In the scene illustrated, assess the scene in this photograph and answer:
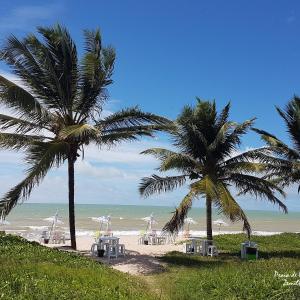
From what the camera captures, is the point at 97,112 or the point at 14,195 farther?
the point at 97,112

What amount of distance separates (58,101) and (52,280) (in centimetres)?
960

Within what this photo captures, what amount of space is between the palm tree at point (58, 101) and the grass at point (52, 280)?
429 cm

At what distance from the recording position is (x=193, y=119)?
2053 cm

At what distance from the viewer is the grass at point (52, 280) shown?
26.8 ft

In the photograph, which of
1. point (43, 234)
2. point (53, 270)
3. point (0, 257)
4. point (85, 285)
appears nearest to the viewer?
point (85, 285)

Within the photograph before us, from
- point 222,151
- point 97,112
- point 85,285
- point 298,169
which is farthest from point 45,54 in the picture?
point 298,169

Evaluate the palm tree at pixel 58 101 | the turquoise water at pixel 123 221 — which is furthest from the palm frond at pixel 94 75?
the turquoise water at pixel 123 221

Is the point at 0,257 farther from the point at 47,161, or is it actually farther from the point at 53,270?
the point at 47,161

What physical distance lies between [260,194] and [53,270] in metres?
12.0

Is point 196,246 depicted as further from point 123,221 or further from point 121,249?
point 123,221

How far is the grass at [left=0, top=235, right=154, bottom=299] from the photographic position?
816 centimetres

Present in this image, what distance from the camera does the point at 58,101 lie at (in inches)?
708

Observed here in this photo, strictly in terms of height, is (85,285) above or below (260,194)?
below

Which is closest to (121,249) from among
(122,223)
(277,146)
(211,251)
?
(211,251)
